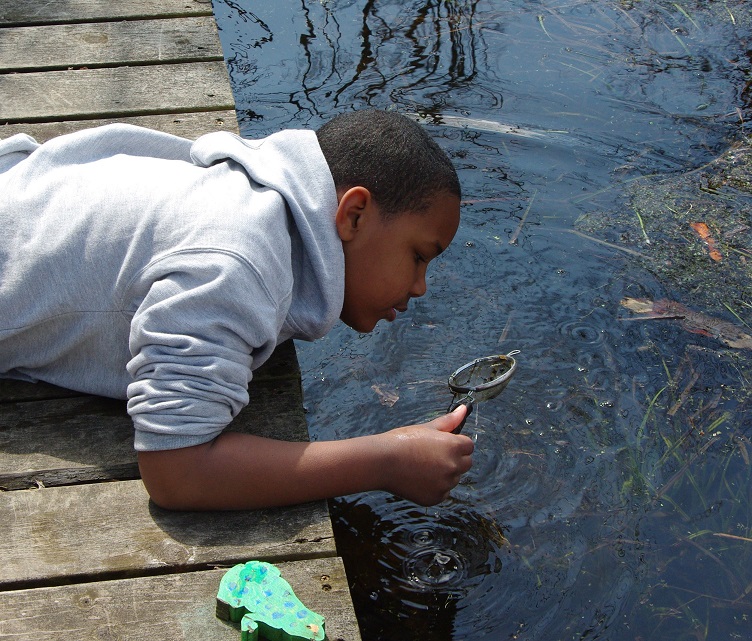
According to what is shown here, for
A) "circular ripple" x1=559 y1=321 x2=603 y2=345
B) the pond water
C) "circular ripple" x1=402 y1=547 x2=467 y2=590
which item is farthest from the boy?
"circular ripple" x1=559 y1=321 x2=603 y2=345

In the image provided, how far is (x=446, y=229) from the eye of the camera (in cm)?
221

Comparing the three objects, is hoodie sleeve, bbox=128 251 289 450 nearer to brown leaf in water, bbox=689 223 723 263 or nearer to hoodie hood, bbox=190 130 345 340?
hoodie hood, bbox=190 130 345 340

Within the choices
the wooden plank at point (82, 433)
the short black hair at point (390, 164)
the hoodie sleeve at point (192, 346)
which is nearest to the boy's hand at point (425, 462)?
the wooden plank at point (82, 433)

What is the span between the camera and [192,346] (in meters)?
1.75

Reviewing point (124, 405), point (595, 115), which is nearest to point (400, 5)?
point (595, 115)

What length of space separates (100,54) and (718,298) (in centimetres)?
243

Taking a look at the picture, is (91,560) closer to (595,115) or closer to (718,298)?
(718,298)

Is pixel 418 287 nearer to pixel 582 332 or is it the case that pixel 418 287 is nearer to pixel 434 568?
pixel 434 568

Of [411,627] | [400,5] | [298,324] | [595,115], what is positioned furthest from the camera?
[400,5]

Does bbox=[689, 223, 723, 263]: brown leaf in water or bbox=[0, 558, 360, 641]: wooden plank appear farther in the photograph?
bbox=[689, 223, 723, 263]: brown leaf in water

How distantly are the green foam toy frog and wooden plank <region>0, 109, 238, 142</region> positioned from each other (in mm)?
1816

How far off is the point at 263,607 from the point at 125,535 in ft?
1.17

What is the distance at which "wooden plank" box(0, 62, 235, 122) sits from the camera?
3238 mm

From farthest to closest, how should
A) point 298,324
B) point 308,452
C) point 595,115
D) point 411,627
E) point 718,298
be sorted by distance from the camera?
point 595,115
point 718,298
point 411,627
point 298,324
point 308,452
